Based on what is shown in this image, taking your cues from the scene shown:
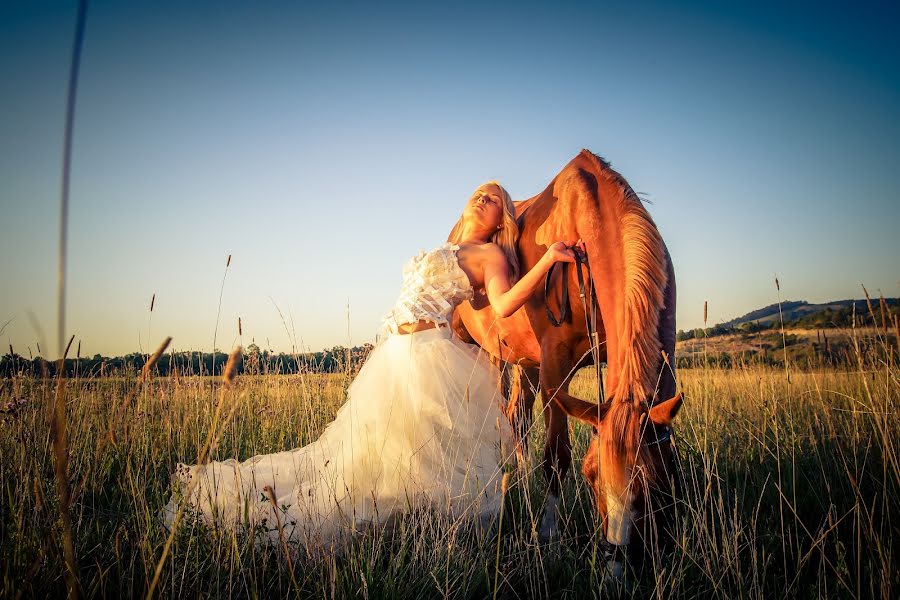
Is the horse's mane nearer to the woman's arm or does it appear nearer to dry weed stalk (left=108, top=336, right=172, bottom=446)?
the woman's arm

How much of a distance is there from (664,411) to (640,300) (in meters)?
0.69

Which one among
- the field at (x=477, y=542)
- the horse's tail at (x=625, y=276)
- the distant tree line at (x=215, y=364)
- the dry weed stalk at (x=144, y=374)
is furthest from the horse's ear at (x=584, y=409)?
the distant tree line at (x=215, y=364)

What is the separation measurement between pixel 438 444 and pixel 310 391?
2.46m

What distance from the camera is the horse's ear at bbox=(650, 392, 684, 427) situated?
1868 mm

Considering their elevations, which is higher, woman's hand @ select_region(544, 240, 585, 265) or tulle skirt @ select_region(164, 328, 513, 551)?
woman's hand @ select_region(544, 240, 585, 265)

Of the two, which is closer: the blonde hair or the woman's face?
the blonde hair

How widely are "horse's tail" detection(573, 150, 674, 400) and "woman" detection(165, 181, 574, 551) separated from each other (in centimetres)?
28

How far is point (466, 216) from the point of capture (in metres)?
4.26

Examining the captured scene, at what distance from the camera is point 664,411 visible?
1.91 meters

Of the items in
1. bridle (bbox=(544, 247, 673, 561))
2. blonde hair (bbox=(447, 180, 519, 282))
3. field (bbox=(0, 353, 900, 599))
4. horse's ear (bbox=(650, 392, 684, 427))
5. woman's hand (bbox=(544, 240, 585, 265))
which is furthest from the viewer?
blonde hair (bbox=(447, 180, 519, 282))

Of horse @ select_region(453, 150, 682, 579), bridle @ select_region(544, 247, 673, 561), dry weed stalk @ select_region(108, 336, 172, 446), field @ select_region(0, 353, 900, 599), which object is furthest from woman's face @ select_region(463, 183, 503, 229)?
dry weed stalk @ select_region(108, 336, 172, 446)

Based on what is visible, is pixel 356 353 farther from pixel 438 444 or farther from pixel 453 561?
pixel 453 561

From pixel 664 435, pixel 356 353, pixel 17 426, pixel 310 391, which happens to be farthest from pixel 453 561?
pixel 356 353

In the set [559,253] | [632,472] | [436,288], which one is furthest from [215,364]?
[632,472]
